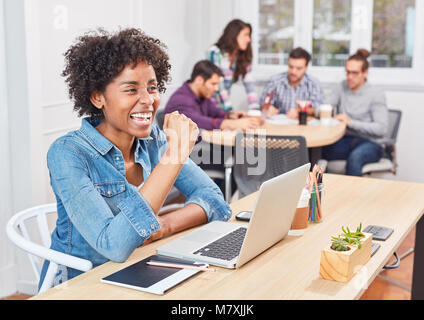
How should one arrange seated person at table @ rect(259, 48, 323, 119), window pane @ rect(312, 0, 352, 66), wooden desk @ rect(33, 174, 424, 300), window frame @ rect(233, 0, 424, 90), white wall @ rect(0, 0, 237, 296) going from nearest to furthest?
wooden desk @ rect(33, 174, 424, 300)
white wall @ rect(0, 0, 237, 296)
seated person at table @ rect(259, 48, 323, 119)
window frame @ rect(233, 0, 424, 90)
window pane @ rect(312, 0, 352, 66)

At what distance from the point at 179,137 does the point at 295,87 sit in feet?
10.7

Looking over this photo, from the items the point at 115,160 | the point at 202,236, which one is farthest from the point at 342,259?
the point at 115,160

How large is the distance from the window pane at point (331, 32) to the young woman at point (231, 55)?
2.83 feet

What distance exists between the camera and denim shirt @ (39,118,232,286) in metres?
1.41

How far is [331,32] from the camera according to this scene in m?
5.28

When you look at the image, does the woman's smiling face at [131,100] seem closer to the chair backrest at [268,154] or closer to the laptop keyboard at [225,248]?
the laptop keyboard at [225,248]

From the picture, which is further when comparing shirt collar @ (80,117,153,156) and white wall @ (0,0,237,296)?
white wall @ (0,0,237,296)

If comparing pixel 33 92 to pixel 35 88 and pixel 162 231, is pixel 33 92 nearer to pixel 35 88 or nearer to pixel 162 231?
pixel 35 88

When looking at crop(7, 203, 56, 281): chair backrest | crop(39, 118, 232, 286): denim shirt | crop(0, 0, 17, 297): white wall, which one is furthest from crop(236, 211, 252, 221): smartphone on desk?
crop(0, 0, 17, 297): white wall

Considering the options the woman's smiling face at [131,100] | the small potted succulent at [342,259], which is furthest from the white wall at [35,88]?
the small potted succulent at [342,259]

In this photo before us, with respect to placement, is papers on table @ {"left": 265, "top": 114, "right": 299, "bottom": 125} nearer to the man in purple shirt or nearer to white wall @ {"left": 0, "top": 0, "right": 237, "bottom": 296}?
the man in purple shirt

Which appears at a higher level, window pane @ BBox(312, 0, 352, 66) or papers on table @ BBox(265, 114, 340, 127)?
window pane @ BBox(312, 0, 352, 66)

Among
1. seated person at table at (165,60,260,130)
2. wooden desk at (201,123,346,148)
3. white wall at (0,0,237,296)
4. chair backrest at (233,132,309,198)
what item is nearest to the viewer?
white wall at (0,0,237,296)

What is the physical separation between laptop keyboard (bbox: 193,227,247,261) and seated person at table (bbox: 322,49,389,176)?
2.52 metres
